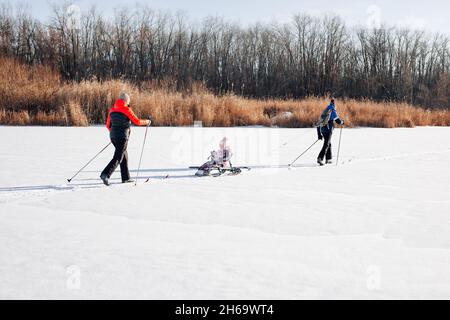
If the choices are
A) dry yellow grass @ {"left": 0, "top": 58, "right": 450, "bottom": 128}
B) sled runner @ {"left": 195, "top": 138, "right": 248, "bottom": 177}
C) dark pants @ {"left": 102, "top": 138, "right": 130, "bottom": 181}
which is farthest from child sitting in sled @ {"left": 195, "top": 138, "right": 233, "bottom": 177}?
dry yellow grass @ {"left": 0, "top": 58, "right": 450, "bottom": 128}

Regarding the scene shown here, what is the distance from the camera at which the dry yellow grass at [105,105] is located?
15.2 meters

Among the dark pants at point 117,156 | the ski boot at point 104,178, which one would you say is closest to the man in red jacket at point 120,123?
the dark pants at point 117,156

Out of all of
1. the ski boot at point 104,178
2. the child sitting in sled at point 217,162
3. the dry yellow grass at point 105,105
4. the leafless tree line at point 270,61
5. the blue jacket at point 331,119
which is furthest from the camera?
the leafless tree line at point 270,61

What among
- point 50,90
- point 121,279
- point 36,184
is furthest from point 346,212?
point 50,90

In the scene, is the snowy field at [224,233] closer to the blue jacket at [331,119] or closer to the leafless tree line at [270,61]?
the blue jacket at [331,119]

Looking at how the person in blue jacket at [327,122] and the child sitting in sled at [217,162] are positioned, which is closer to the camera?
the child sitting in sled at [217,162]

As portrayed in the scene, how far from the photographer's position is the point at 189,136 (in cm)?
1310

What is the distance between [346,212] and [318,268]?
183 centimetres

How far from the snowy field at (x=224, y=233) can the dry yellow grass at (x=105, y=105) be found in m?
7.36

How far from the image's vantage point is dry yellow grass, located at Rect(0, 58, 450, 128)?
15172 mm

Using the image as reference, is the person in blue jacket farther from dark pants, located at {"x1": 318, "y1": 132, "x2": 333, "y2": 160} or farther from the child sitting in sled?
the child sitting in sled

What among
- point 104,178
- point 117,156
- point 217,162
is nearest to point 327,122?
point 217,162
